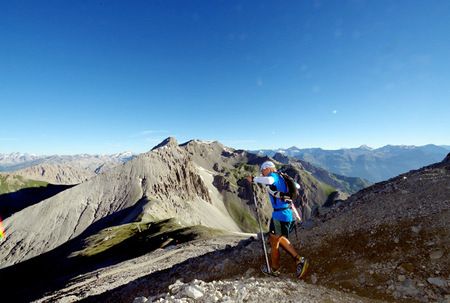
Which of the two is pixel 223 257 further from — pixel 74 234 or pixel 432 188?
pixel 74 234

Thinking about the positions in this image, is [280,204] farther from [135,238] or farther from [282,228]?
[135,238]

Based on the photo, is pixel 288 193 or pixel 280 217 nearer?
pixel 288 193

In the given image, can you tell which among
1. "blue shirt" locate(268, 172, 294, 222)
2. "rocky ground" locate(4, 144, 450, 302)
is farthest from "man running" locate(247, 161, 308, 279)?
"rocky ground" locate(4, 144, 450, 302)

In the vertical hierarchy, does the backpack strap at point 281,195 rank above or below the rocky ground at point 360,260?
above

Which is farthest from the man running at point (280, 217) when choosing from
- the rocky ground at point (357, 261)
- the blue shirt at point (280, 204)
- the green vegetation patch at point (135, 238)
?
the green vegetation patch at point (135, 238)

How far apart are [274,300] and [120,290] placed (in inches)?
659

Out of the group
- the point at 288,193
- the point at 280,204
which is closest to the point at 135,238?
the point at 280,204

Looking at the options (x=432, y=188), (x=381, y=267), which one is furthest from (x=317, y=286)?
(x=432, y=188)

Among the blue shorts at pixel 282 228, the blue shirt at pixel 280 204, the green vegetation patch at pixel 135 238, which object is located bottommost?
the green vegetation patch at pixel 135 238

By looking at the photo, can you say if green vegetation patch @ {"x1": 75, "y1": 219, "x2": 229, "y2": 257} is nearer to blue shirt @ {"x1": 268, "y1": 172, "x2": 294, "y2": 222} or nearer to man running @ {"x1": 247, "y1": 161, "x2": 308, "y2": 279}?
man running @ {"x1": 247, "y1": 161, "x2": 308, "y2": 279}

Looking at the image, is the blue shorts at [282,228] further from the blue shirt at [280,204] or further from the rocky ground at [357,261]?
the rocky ground at [357,261]

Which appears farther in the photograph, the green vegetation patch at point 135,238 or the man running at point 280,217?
the green vegetation patch at point 135,238

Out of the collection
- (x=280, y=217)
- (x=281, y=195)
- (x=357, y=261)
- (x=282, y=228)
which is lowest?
(x=357, y=261)

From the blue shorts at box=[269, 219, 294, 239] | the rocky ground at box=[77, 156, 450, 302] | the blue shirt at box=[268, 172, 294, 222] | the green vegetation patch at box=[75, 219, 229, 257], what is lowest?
the green vegetation patch at box=[75, 219, 229, 257]
